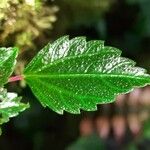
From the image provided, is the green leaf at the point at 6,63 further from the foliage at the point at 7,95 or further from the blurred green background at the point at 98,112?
the blurred green background at the point at 98,112

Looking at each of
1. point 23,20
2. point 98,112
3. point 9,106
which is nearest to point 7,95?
point 9,106

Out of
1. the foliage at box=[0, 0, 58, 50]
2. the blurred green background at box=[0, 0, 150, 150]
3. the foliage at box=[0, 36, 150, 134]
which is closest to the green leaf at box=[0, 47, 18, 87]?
the foliage at box=[0, 36, 150, 134]

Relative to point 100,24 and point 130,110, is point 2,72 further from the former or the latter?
point 100,24

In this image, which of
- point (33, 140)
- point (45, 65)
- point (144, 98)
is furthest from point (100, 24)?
point (45, 65)

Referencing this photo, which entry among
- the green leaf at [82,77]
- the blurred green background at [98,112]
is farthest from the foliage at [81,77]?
the blurred green background at [98,112]

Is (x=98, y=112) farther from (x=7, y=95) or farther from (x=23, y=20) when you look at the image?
(x=7, y=95)

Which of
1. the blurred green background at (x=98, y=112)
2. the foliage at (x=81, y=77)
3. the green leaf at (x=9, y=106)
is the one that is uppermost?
the foliage at (x=81, y=77)
